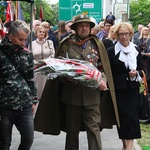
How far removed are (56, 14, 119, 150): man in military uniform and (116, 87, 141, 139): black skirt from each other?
0.47 metres

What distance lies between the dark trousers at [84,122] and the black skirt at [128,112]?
24.2 inches

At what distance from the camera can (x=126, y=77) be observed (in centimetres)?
649

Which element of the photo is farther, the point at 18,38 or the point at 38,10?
the point at 38,10

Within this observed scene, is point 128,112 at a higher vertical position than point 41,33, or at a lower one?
lower

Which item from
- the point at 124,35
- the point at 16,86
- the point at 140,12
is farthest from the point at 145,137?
the point at 140,12

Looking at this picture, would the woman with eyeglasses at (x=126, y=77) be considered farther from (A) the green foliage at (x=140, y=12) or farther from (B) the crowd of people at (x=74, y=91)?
(A) the green foliage at (x=140, y=12)


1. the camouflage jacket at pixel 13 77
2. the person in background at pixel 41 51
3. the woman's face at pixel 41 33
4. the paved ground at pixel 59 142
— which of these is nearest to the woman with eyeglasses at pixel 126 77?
the paved ground at pixel 59 142

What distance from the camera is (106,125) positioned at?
652 centimetres

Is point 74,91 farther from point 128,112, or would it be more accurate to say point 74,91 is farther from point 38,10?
point 38,10

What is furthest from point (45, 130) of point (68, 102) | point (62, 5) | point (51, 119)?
point (62, 5)

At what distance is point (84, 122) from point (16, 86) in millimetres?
1312

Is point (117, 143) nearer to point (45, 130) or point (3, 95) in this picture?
point (45, 130)

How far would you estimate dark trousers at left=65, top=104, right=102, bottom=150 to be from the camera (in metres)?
5.98

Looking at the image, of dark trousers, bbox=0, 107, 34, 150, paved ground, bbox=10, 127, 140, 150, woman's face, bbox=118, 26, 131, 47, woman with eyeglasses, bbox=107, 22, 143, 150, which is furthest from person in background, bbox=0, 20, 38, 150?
paved ground, bbox=10, 127, 140, 150
